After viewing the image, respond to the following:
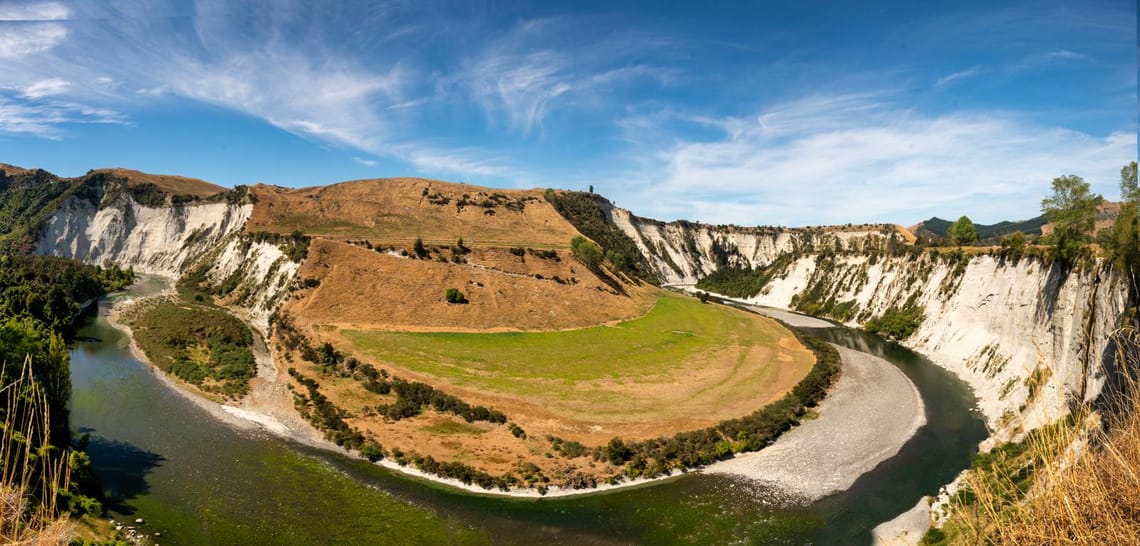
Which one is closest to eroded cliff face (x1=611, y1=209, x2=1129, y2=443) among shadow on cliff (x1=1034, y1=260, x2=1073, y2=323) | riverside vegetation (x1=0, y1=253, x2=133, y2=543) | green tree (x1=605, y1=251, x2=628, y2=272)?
shadow on cliff (x1=1034, y1=260, x2=1073, y2=323)

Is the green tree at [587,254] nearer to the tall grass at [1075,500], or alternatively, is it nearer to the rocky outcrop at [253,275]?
the rocky outcrop at [253,275]

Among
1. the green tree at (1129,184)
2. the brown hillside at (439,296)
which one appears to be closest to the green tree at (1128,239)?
the green tree at (1129,184)

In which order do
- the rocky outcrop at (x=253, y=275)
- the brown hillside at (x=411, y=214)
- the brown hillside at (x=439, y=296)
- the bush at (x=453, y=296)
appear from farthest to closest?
the brown hillside at (x=411, y=214)
the rocky outcrop at (x=253, y=275)
the bush at (x=453, y=296)
the brown hillside at (x=439, y=296)

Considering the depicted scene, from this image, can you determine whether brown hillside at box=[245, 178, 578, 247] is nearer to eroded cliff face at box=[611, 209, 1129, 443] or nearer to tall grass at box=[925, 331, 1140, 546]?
eroded cliff face at box=[611, 209, 1129, 443]

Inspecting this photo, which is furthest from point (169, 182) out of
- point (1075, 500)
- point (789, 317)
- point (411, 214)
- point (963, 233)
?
point (963, 233)

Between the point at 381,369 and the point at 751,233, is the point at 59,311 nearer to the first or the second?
the point at 381,369
